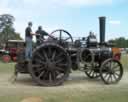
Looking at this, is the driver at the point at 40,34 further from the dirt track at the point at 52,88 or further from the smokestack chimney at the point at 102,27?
the smokestack chimney at the point at 102,27

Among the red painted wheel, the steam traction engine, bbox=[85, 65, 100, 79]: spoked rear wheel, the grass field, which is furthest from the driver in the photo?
the red painted wheel

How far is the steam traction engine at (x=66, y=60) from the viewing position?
12.4m

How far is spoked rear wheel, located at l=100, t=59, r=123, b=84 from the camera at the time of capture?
13.1m

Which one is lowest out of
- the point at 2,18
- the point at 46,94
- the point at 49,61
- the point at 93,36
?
the point at 46,94

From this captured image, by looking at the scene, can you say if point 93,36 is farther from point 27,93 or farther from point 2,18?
point 2,18

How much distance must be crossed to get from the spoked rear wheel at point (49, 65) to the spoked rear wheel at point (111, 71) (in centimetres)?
151

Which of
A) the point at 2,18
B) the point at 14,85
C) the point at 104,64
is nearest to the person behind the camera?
the point at 14,85

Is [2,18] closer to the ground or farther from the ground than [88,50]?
farther from the ground

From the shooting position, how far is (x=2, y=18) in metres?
59.9

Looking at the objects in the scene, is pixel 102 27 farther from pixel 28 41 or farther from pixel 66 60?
pixel 28 41

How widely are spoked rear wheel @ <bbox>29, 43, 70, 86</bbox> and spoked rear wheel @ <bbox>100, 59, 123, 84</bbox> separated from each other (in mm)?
1509

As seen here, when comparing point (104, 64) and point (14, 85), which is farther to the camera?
point (104, 64)

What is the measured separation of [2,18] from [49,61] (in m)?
48.9

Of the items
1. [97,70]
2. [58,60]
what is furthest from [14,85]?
[97,70]
